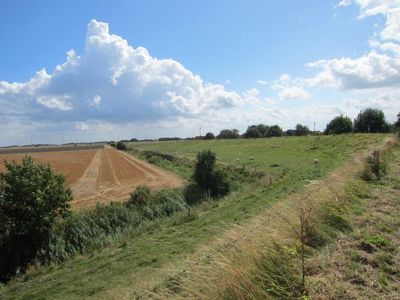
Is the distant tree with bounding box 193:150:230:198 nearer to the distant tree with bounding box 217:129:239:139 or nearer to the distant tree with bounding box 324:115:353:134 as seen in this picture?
the distant tree with bounding box 324:115:353:134

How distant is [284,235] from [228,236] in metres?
1.16

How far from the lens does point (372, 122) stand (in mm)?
78812

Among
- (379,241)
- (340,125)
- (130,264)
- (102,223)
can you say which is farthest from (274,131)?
(379,241)

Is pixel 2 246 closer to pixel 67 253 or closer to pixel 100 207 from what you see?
pixel 67 253

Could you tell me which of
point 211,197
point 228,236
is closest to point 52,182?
point 211,197

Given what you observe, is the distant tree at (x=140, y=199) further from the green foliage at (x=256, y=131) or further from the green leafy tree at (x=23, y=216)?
the green foliage at (x=256, y=131)

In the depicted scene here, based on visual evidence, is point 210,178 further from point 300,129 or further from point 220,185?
point 300,129

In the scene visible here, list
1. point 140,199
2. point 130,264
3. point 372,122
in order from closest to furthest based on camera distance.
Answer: point 130,264, point 140,199, point 372,122

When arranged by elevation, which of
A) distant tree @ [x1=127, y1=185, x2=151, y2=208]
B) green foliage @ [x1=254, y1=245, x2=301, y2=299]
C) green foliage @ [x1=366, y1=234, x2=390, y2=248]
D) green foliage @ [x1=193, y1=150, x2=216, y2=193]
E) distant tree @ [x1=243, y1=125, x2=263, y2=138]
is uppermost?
distant tree @ [x1=243, y1=125, x2=263, y2=138]

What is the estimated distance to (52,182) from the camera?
72.0 feet

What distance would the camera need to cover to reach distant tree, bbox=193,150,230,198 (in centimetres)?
3375

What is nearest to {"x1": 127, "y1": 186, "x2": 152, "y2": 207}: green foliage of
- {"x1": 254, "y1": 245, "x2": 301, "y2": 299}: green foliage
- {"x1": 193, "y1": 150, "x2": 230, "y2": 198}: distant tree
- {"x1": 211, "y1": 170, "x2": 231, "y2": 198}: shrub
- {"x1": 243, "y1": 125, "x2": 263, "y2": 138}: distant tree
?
{"x1": 193, "y1": 150, "x2": 230, "y2": 198}: distant tree

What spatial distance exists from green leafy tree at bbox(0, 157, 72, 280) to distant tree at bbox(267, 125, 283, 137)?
107943 mm

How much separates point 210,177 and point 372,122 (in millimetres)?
56369
